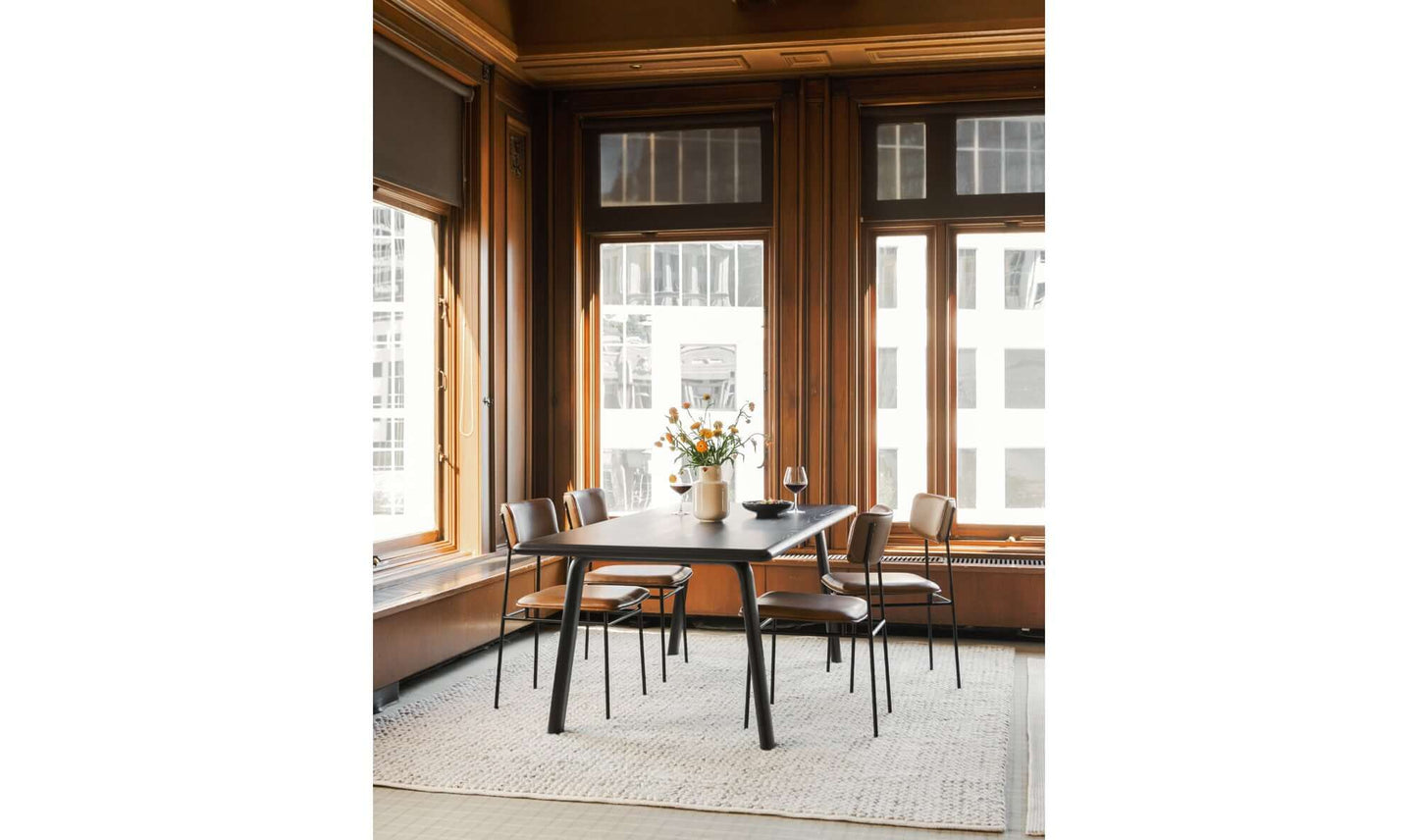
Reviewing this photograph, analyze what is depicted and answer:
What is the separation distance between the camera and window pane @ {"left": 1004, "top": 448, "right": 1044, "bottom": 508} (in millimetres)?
6051

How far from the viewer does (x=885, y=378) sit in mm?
6184

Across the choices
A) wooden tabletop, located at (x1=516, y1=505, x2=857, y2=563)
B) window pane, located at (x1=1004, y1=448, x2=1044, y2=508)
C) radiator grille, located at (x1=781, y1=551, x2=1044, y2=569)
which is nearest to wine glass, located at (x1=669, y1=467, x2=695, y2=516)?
wooden tabletop, located at (x1=516, y1=505, x2=857, y2=563)

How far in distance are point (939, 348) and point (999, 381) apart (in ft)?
1.24

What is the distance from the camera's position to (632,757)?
368cm

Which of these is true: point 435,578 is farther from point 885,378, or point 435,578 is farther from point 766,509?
point 885,378

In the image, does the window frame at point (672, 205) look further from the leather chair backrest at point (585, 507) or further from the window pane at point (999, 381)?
the leather chair backrest at point (585, 507)

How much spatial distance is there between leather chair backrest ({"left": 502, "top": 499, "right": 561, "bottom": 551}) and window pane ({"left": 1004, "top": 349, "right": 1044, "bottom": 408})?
9.03ft

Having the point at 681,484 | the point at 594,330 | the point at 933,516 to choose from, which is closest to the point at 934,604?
the point at 933,516

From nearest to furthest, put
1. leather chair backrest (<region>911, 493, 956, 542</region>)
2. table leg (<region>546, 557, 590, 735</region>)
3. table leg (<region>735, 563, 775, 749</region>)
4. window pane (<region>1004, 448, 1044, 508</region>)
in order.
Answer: table leg (<region>735, 563, 775, 749</region>)
table leg (<region>546, 557, 590, 735</region>)
leather chair backrest (<region>911, 493, 956, 542</region>)
window pane (<region>1004, 448, 1044, 508</region>)

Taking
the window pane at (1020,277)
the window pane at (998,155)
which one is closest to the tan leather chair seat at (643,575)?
the window pane at (1020,277)

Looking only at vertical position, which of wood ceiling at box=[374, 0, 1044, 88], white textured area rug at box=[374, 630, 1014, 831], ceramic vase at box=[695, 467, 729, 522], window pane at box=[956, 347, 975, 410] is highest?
wood ceiling at box=[374, 0, 1044, 88]

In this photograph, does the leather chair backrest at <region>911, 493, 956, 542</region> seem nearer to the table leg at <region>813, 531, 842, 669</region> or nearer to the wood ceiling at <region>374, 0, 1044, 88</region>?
the table leg at <region>813, 531, 842, 669</region>

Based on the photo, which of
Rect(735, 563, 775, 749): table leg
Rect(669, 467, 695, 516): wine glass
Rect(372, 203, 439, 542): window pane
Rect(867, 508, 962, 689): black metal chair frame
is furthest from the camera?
Rect(372, 203, 439, 542): window pane
